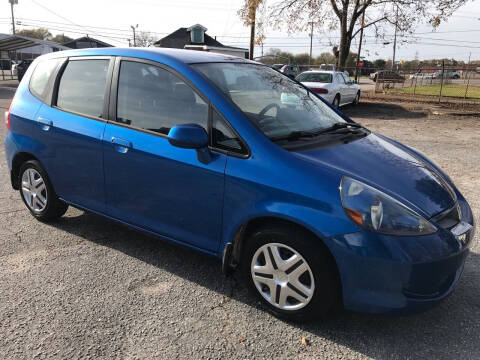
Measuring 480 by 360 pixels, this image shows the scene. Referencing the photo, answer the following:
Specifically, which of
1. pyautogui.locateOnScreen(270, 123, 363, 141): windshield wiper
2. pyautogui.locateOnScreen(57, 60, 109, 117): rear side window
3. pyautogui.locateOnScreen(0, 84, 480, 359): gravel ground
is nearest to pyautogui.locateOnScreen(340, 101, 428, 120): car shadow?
pyautogui.locateOnScreen(270, 123, 363, 141): windshield wiper

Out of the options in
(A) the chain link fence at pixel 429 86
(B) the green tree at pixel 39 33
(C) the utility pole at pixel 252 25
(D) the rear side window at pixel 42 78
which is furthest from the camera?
(B) the green tree at pixel 39 33

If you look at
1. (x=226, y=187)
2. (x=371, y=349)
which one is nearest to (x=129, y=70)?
(x=226, y=187)

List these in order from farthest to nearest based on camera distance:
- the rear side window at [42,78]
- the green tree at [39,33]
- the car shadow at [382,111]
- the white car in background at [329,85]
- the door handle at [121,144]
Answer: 1. the green tree at [39,33]
2. the car shadow at [382,111]
3. the white car in background at [329,85]
4. the rear side window at [42,78]
5. the door handle at [121,144]

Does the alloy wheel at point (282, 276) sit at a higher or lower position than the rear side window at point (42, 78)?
lower

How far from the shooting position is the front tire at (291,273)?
2432 mm

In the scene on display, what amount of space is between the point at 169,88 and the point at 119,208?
108cm

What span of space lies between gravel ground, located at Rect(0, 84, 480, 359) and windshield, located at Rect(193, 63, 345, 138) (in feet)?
4.24

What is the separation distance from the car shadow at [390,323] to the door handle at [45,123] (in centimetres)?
134

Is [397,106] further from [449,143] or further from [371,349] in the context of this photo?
[371,349]

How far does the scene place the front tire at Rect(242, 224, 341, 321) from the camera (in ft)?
7.98

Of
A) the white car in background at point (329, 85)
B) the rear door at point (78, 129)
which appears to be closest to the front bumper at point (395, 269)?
the rear door at point (78, 129)

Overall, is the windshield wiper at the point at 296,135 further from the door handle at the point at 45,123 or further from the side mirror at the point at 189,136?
the door handle at the point at 45,123

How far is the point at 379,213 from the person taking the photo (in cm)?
231

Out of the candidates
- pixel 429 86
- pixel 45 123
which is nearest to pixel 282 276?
pixel 45 123
